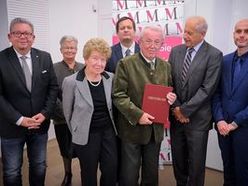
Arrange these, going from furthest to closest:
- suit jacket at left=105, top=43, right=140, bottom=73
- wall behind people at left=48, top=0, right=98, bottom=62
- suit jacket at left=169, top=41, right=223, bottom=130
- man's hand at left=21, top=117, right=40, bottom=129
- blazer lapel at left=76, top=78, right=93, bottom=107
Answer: wall behind people at left=48, top=0, right=98, bottom=62 < suit jacket at left=105, top=43, right=140, bottom=73 < suit jacket at left=169, top=41, right=223, bottom=130 < man's hand at left=21, top=117, right=40, bottom=129 < blazer lapel at left=76, top=78, right=93, bottom=107

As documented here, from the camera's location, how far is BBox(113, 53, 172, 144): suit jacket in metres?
2.08

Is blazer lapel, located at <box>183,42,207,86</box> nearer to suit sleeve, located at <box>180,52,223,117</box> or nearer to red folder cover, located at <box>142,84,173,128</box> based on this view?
suit sleeve, located at <box>180,52,223,117</box>

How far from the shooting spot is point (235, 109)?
2.23 metres

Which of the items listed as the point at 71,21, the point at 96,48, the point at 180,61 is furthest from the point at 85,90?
the point at 71,21

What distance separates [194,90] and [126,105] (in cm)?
66

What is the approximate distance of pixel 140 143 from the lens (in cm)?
220

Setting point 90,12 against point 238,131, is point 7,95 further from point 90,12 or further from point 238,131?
point 90,12

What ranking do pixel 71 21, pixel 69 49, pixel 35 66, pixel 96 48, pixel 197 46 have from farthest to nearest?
pixel 71 21 < pixel 69 49 < pixel 197 46 < pixel 35 66 < pixel 96 48

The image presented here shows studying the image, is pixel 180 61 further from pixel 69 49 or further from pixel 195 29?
pixel 69 49

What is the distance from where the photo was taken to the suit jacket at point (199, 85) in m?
2.27

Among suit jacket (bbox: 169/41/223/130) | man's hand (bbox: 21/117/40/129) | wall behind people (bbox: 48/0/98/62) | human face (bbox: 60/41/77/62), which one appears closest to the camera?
man's hand (bbox: 21/117/40/129)

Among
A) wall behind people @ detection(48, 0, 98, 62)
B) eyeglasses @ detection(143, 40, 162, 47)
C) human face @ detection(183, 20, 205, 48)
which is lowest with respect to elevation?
eyeglasses @ detection(143, 40, 162, 47)

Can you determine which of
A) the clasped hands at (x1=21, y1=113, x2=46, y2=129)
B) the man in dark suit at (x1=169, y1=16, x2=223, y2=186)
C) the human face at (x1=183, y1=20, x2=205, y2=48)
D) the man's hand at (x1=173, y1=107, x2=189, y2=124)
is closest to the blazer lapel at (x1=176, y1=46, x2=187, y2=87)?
the man in dark suit at (x1=169, y1=16, x2=223, y2=186)

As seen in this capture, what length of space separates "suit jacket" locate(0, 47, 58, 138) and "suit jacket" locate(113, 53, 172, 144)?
2.14 ft
